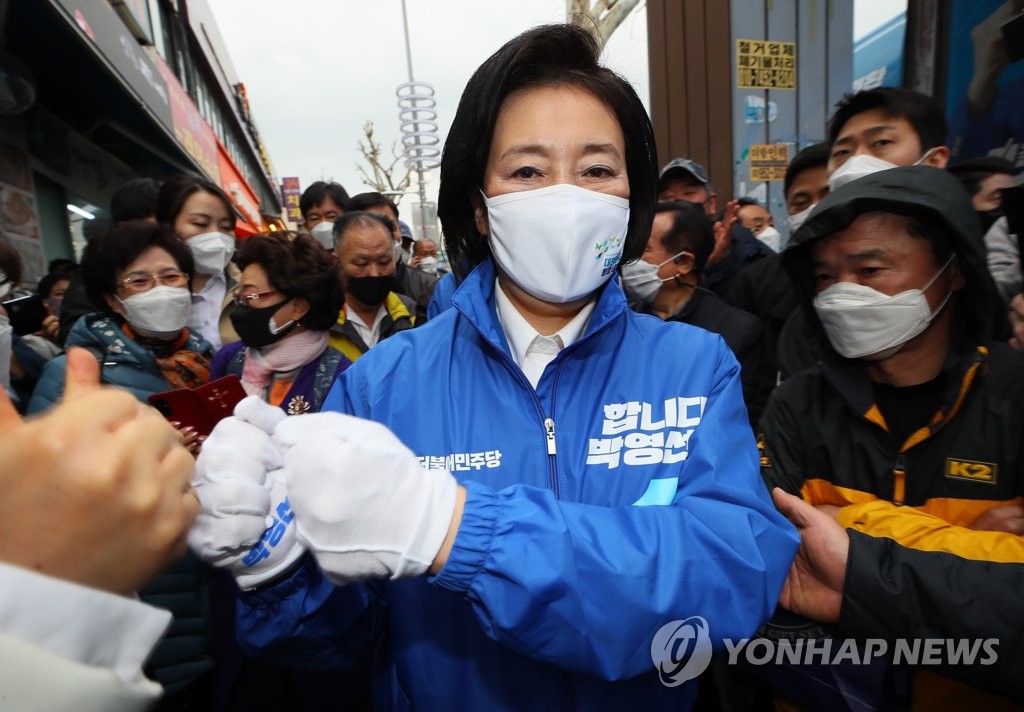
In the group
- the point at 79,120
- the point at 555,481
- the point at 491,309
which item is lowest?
the point at 555,481

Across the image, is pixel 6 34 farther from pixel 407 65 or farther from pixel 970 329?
pixel 407 65

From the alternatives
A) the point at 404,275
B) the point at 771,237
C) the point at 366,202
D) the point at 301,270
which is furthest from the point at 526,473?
the point at 771,237

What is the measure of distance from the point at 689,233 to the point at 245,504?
2.90 metres

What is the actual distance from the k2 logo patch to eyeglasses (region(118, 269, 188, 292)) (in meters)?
2.91

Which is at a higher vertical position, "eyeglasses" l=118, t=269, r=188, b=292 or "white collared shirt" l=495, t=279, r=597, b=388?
"eyeglasses" l=118, t=269, r=188, b=292

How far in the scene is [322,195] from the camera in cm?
573

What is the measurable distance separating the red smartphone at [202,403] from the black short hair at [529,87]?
0.78 meters

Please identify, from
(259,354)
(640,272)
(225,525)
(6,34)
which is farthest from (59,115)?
(225,525)

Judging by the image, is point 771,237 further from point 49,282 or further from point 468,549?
point 49,282

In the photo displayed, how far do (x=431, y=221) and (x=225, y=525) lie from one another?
A: 15.8m

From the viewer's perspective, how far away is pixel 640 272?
330 centimetres

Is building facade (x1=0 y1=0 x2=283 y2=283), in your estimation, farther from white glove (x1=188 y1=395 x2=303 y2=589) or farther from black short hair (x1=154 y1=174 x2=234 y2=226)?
white glove (x1=188 y1=395 x2=303 y2=589)

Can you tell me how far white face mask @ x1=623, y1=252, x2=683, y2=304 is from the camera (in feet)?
10.8

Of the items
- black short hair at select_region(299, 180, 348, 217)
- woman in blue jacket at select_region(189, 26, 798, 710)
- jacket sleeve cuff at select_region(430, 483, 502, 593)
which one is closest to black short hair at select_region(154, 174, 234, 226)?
black short hair at select_region(299, 180, 348, 217)
